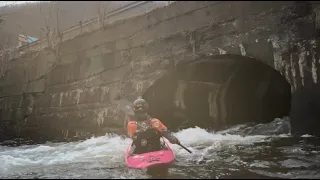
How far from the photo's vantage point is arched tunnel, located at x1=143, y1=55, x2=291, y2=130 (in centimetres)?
1477

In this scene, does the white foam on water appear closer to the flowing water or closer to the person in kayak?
the flowing water

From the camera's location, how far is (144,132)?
6824 mm

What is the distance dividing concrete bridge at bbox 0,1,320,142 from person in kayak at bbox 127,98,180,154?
541 cm

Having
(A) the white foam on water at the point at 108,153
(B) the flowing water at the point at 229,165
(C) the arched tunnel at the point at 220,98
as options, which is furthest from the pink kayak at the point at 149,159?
(C) the arched tunnel at the point at 220,98

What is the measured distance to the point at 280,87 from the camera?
15.1 m

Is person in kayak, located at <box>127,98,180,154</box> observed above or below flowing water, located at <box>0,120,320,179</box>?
above

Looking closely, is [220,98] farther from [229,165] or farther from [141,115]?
[141,115]

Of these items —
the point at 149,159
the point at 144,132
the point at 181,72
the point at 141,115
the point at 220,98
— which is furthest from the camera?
the point at 220,98

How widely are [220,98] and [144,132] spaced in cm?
919

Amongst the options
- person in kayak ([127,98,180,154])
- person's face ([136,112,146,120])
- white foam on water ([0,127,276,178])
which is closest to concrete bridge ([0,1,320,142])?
white foam on water ([0,127,276,178])

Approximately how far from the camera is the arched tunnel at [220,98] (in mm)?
14773

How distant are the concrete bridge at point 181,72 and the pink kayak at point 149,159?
5454 millimetres

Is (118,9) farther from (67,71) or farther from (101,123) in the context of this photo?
(101,123)

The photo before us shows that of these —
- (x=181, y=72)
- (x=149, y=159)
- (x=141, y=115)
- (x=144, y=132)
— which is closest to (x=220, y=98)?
(x=181, y=72)
